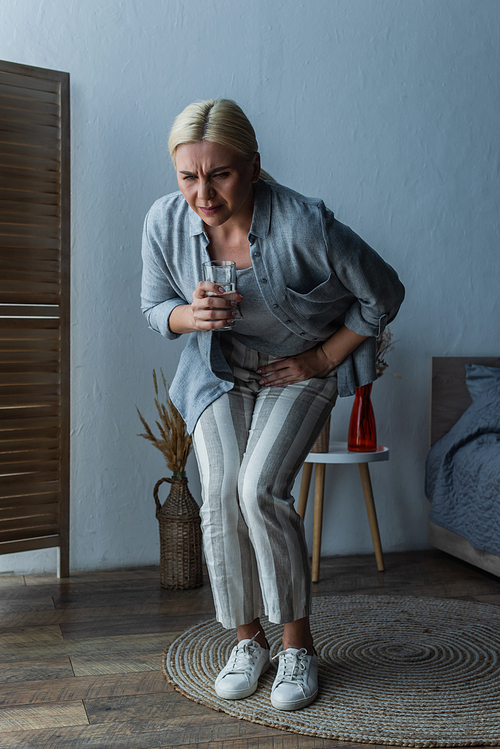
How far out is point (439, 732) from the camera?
154 centimetres

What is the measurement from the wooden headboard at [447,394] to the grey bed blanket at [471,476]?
→ 8 cm

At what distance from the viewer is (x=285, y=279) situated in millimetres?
1618

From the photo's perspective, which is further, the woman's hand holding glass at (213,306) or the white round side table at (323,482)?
the white round side table at (323,482)

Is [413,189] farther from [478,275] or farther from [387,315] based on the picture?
[387,315]

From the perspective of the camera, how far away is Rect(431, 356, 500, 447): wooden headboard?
3.04 meters

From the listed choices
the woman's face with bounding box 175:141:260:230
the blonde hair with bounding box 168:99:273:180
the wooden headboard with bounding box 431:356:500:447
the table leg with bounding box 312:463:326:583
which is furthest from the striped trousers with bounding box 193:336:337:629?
the wooden headboard with bounding box 431:356:500:447

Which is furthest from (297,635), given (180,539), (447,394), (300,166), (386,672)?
(300,166)

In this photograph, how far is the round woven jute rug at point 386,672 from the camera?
155cm

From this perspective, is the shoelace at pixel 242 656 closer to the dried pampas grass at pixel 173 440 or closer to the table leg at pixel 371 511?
the dried pampas grass at pixel 173 440

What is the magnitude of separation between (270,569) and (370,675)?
1.47ft

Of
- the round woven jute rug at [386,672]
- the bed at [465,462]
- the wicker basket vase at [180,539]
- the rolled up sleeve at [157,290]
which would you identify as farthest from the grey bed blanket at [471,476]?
the rolled up sleeve at [157,290]

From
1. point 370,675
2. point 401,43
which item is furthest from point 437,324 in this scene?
point 370,675

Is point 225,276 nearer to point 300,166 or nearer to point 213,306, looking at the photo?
point 213,306

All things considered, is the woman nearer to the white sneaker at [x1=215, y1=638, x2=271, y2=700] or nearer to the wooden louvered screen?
the white sneaker at [x1=215, y1=638, x2=271, y2=700]
